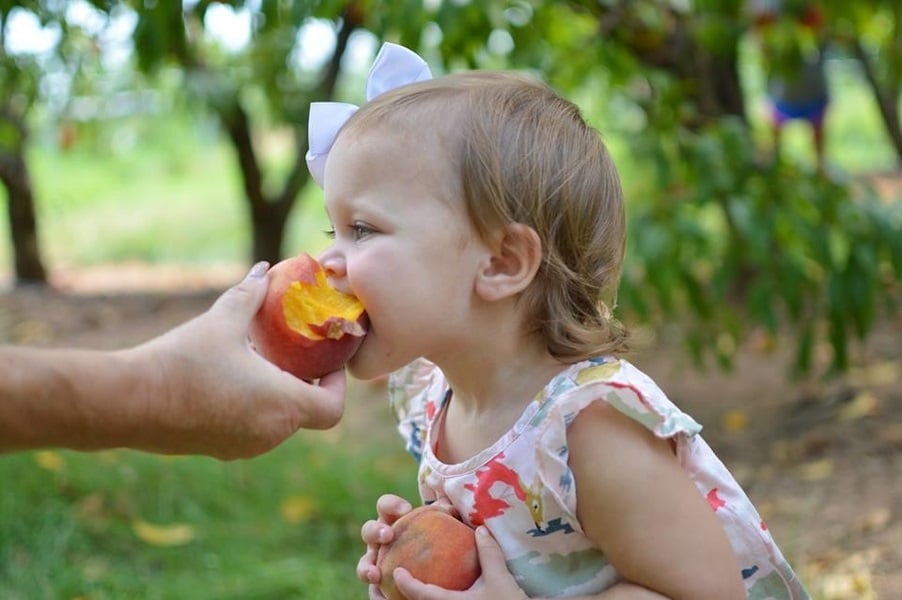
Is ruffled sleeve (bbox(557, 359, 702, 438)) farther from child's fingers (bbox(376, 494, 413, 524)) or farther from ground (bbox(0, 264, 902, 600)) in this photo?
ground (bbox(0, 264, 902, 600))

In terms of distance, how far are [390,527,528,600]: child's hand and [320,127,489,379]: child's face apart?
0.29 meters

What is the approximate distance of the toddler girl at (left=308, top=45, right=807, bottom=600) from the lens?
65.4 inches

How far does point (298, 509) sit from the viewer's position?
3.67 metres

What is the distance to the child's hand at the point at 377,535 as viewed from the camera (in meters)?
1.79

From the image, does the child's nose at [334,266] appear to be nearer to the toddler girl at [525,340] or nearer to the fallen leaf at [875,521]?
the toddler girl at [525,340]

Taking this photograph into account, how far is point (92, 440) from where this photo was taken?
1485mm

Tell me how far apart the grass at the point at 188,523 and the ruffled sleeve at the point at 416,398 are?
3.32ft

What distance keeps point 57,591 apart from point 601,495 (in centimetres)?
189

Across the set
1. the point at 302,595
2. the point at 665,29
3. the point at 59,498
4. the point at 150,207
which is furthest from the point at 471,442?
the point at 150,207

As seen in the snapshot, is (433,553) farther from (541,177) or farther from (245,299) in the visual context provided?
(541,177)

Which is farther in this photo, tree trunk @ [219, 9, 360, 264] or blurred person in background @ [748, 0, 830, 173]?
tree trunk @ [219, 9, 360, 264]

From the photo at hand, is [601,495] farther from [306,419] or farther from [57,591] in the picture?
[57,591]

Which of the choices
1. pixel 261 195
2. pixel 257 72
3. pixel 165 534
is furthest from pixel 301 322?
pixel 261 195

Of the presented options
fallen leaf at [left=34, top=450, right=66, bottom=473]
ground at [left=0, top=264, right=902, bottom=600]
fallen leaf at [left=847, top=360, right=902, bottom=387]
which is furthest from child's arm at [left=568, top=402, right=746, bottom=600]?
fallen leaf at [left=847, top=360, right=902, bottom=387]
